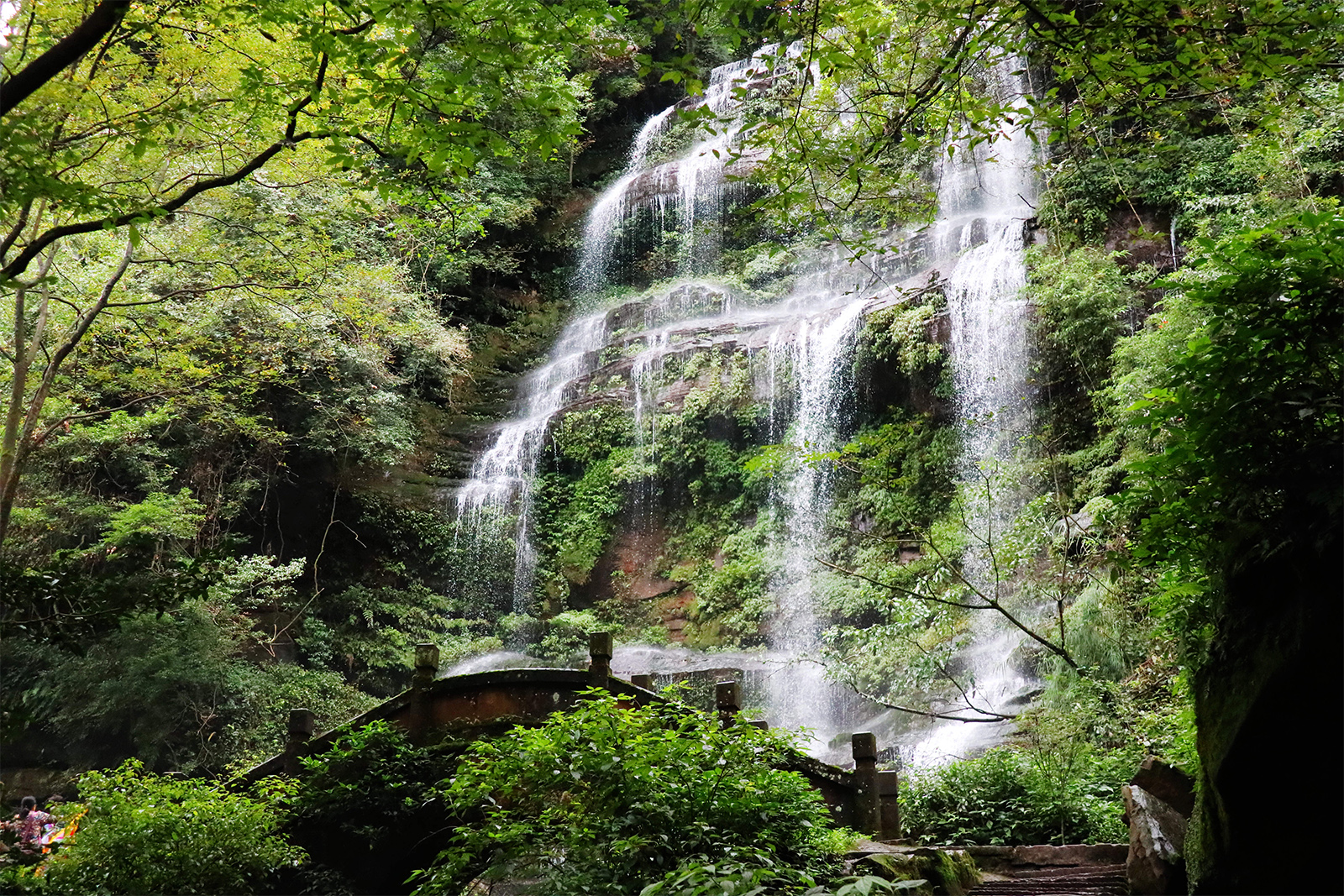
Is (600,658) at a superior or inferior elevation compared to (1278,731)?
inferior

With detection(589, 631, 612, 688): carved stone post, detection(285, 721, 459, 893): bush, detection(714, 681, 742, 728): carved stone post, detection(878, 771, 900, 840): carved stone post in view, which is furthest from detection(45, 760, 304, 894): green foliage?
detection(878, 771, 900, 840): carved stone post

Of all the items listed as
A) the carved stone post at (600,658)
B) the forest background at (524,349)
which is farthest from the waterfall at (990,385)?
the carved stone post at (600,658)

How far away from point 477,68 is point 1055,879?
6284 mm

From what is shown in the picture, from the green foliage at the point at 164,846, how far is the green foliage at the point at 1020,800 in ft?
20.4

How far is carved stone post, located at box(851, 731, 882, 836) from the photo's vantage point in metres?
8.92

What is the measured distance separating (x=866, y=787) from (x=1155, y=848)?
15.2 ft

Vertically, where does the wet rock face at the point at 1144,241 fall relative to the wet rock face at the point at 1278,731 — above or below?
above

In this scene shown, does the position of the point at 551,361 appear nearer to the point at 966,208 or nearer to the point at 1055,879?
the point at 966,208

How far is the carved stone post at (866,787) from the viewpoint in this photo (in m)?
8.92

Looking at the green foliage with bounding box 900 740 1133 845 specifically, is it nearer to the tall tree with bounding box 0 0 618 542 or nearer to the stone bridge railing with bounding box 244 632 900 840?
the stone bridge railing with bounding box 244 632 900 840

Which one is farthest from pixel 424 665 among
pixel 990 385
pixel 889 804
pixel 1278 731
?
pixel 990 385

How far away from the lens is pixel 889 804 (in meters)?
8.94

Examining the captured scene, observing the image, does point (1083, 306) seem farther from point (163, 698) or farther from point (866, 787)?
point (163, 698)

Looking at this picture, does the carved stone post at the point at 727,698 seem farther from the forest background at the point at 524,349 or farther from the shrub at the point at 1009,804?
the shrub at the point at 1009,804
